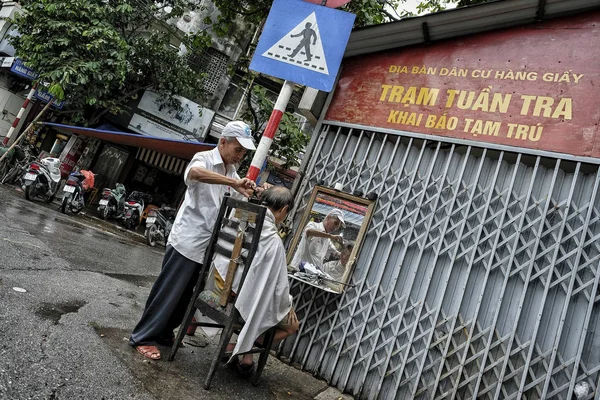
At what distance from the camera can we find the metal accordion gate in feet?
9.36

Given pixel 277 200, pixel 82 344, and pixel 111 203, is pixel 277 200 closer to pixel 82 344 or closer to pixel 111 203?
pixel 82 344

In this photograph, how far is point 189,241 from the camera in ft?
9.20

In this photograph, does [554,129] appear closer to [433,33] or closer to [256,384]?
[433,33]

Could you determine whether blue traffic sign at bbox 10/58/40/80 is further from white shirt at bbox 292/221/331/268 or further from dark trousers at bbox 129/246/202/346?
dark trousers at bbox 129/246/202/346

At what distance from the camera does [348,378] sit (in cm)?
344

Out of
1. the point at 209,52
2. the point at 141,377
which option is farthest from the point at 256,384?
the point at 209,52

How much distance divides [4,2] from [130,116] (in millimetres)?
8949

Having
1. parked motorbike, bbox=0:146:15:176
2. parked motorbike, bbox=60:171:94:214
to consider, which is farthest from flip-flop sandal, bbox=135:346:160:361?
parked motorbike, bbox=0:146:15:176

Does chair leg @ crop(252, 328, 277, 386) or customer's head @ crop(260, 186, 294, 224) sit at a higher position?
customer's head @ crop(260, 186, 294, 224)

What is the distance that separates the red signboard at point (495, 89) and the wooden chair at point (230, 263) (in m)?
2.15

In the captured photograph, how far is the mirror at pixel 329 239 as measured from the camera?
12.3 feet

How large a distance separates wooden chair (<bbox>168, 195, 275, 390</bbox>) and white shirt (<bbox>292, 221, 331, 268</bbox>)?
1206 millimetres

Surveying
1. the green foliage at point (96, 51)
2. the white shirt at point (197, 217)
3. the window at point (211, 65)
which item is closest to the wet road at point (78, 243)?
the white shirt at point (197, 217)

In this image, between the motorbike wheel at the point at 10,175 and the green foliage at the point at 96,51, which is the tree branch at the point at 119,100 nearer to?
the green foliage at the point at 96,51
